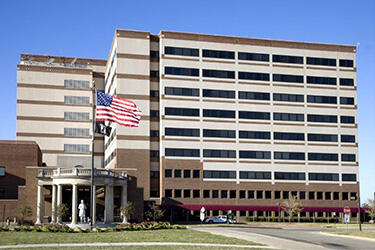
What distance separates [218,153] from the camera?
296ft

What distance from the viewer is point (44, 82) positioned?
4067 inches

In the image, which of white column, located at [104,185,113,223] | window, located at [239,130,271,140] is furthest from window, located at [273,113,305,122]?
white column, located at [104,185,113,223]

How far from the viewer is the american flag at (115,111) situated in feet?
155

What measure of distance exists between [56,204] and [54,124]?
121ft

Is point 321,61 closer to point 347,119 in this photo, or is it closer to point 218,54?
point 347,119

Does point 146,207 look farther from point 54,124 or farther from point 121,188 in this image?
point 54,124

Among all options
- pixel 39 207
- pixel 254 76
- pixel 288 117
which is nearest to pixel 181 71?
pixel 254 76

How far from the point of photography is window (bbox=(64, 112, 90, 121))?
104m

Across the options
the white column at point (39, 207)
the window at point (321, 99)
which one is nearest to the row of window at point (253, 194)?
the window at point (321, 99)

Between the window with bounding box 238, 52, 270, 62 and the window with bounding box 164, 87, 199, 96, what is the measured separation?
10.6 m

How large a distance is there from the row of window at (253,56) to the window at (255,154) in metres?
16.6

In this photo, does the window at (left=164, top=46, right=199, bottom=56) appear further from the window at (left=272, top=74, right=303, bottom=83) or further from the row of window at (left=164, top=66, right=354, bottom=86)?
the window at (left=272, top=74, right=303, bottom=83)

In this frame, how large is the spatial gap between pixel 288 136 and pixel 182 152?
1983 centimetres

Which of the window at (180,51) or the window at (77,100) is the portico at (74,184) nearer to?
the window at (180,51)
